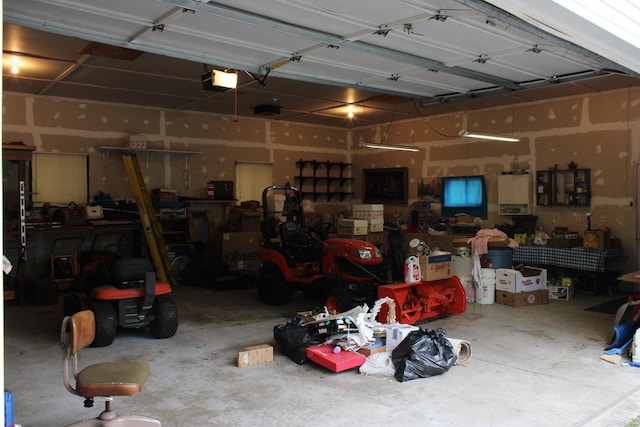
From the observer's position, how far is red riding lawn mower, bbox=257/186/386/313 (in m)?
6.27

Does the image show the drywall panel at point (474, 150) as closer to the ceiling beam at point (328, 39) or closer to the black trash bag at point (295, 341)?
the ceiling beam at point (328, 39)

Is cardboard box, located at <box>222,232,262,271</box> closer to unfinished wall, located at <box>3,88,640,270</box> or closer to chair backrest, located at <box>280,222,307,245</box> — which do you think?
unfinished wall, located at <box>3,88,640,270</box>

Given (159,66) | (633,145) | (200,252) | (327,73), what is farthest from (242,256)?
(633,145)

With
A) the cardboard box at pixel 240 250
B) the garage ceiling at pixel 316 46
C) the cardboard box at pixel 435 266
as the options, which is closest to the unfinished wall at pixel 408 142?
the garage ceiling at pixel 316 46

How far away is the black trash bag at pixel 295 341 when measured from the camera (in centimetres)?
475

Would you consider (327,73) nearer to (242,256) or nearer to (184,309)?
(184,309)

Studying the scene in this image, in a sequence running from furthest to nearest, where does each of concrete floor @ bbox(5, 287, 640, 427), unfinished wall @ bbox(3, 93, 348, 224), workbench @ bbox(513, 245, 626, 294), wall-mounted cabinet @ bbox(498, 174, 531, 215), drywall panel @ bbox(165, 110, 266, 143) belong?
drywall panel @ bbox(165, 110, 266, 143) < wall-mounted cabinet @ bbox(498, 174, 531, 215) < unfinished wall @ bbox(3, 93, 348, 224) < workbench @ bbox(513, 245, 626, 294) < concrete floor @ bbox(5, 287, 640, 427)

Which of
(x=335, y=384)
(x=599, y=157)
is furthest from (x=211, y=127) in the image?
(x=335, y=384)

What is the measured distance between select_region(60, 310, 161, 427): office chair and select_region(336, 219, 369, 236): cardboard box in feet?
18.8

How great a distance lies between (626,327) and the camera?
518 cm

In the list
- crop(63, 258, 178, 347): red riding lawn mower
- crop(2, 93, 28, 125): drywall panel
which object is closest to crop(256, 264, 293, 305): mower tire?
crop(63, 258, 178, 347): red riding lawn mower

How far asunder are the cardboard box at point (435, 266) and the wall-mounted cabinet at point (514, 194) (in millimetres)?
3744

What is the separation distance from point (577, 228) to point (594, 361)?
14.2 feet

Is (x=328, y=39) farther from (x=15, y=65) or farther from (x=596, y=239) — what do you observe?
(x=596, y=239)
